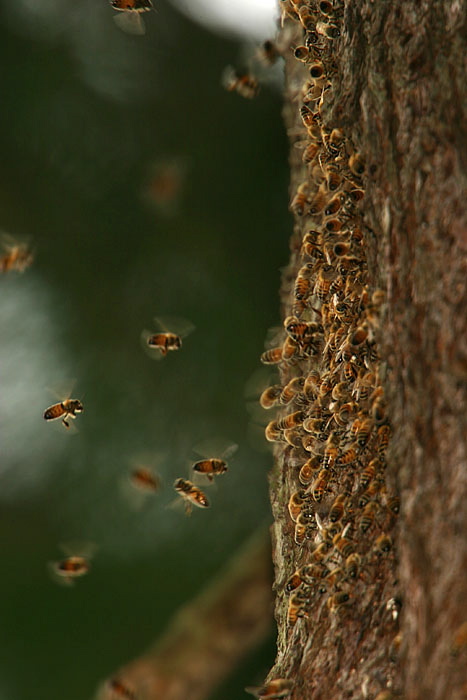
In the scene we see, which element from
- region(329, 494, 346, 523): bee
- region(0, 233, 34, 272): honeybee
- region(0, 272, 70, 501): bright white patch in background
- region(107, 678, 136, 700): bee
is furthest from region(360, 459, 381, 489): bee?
region(0, 272, 70, 501): bright white patch in background

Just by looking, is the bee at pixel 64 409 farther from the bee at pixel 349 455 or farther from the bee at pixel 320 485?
the bee at pixel 349 455

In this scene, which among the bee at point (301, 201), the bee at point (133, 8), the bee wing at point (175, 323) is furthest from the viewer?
the bee wing at point (175, 323)

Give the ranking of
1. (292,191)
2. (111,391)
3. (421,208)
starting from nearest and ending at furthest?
(421,208) → (292,191) → (111,391)

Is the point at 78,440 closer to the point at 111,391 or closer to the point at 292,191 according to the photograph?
the point at 111,391

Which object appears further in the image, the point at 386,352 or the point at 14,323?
the point at 14,323

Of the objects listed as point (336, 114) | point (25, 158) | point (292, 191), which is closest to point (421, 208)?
point (336, 114)

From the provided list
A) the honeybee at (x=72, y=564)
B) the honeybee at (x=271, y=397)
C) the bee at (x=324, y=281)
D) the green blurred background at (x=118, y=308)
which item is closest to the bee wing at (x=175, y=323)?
the green blurred background at (x=118, y=308)

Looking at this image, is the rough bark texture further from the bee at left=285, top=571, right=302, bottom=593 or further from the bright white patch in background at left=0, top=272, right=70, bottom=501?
the bright white patch in background at left=0, top=272, right=70, bottom=501
